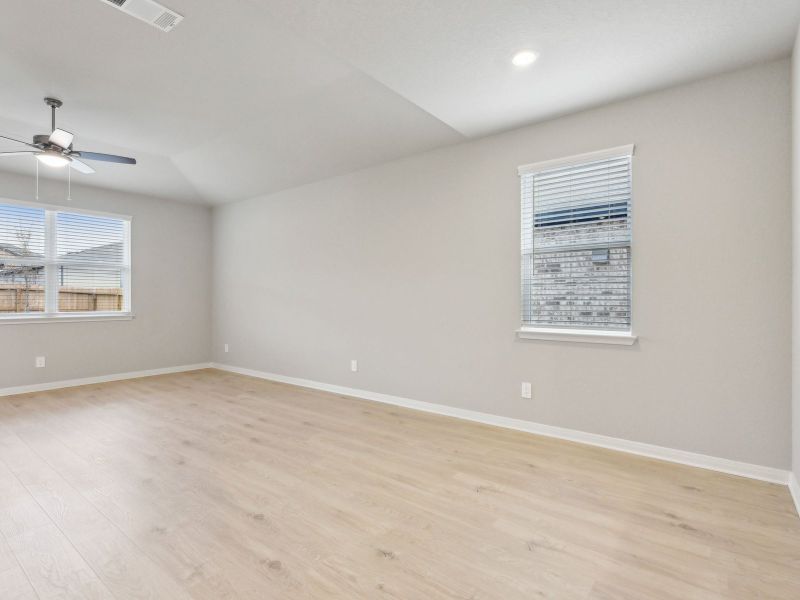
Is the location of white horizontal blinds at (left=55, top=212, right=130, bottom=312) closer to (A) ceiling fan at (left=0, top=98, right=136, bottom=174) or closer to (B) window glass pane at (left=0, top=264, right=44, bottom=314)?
(B) window glass pane at (left=0, top=264, right=44, bottom=314)

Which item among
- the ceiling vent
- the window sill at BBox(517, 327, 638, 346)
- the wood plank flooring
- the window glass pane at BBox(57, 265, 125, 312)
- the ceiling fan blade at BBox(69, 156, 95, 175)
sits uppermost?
the ceiling vent

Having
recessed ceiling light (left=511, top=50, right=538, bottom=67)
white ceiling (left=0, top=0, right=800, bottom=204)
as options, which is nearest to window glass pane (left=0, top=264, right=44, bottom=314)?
white ceiling (left=0, top=0, right=800, bottom=204)

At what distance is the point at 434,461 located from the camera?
2.95 metres

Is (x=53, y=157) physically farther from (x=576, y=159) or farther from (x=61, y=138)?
(x=576, y=159)

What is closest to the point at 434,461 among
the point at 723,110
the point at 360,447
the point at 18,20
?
the point at 360,447

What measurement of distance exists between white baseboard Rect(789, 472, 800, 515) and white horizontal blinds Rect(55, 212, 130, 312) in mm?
7186

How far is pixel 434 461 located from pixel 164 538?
5.48 feet

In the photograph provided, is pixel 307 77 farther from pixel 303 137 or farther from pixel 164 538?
pixel 164 538

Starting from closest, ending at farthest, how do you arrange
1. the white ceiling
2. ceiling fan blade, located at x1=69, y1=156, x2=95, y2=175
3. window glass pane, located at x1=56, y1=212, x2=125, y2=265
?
1. the white ceiling
2. ceiling fan blade, located at x1=69, y1=156, x2=95, y2=175
3. window glass pane, located at x1=56, y1=212, x2=125, y2=265

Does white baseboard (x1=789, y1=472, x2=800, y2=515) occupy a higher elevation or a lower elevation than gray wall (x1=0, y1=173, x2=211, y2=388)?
lower

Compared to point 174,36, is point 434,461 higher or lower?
lower

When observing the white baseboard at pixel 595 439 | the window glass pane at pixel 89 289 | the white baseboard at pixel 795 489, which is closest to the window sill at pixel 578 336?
the white baseboard at pixel 595 439

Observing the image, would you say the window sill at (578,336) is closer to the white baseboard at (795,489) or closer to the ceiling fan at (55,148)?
the white baseboard at (795,489)

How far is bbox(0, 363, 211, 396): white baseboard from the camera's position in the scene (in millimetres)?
5004
